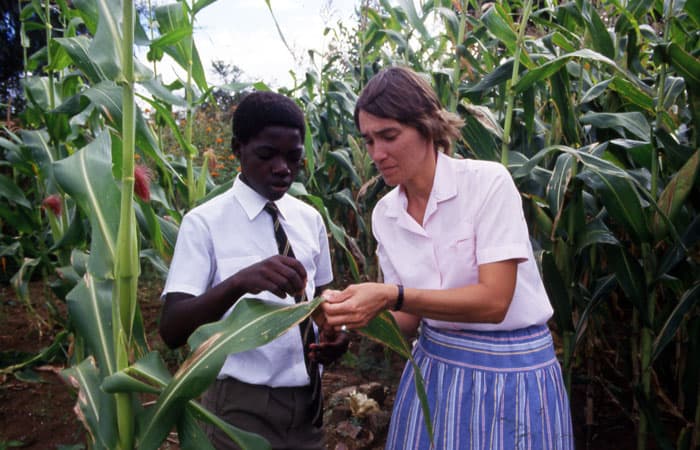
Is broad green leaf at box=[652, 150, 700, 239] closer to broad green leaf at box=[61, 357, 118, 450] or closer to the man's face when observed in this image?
the man's face

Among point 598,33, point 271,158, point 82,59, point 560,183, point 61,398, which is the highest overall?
point 598,33

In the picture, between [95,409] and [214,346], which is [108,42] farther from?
[95,409]

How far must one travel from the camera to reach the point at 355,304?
115cm

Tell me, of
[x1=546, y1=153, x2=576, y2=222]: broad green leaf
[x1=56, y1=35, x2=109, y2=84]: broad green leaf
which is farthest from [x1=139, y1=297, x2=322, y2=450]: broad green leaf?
[x1=546, y1=153, x2=576, y2=222]: broad green leaf

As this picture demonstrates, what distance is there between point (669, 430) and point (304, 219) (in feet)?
7.24

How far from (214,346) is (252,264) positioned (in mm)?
340

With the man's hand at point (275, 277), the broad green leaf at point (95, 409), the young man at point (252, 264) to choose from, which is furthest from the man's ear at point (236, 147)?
the broad green leaf at point (95, 409)

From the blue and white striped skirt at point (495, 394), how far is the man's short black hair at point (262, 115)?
0.74 meters

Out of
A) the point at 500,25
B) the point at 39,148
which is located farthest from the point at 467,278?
the point at 39,148

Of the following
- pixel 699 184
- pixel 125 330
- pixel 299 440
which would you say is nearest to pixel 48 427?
pixel 299 440

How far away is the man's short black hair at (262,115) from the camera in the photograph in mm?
1417

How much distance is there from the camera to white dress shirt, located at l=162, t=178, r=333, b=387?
1.32 m

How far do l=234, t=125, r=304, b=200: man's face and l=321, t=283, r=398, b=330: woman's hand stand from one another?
38 centimetres

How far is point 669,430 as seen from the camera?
8.36 feet
